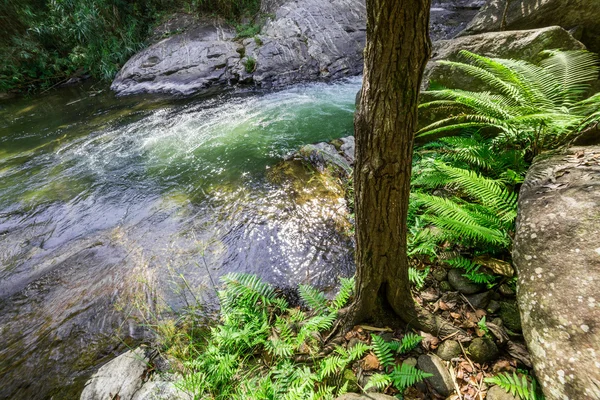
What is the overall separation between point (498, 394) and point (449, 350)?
28 cm

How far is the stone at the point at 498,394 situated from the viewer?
137 centimetres

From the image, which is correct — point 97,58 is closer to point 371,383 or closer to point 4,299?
point 4,299

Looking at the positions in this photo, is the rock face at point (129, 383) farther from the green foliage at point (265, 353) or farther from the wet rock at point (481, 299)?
the wet rock at point (481, 299)

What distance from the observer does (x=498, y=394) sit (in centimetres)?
140

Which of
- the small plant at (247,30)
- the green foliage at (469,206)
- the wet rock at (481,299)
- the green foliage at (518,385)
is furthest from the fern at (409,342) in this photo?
the small plant at (247,30)

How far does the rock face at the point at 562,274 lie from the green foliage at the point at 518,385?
0.10 m

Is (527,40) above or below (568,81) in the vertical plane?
above

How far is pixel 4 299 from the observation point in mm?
3029

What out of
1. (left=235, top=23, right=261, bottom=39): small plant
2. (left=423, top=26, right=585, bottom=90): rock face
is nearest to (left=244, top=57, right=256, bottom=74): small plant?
(left=235, top=23, right=261, bottom=39): small plant

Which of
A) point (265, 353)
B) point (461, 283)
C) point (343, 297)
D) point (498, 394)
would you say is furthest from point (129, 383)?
point (461, 283)

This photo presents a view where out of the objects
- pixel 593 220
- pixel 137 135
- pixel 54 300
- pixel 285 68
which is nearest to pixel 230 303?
pixel 54 300

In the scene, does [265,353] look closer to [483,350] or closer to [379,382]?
[379,382]

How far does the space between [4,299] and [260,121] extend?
16.3 feet

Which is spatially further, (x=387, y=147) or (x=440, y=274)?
(x=440, y=274)
